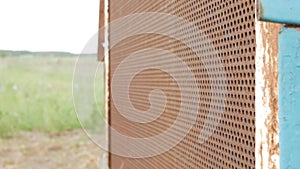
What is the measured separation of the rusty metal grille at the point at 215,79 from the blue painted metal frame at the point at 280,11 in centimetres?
6

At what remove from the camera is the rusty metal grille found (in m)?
0.65

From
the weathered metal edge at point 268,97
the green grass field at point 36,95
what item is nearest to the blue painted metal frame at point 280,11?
the weathered metal edge at point 268,97

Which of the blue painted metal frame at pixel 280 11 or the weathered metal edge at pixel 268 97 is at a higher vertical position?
the blue painted metal frame at pixel 280 11

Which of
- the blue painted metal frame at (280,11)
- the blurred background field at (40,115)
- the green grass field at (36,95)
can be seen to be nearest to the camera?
the blue painted metal frame at (280,11)

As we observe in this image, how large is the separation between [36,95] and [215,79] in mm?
6622

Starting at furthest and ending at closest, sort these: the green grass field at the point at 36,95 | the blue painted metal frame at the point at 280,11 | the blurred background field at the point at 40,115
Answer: the green grass field at the point at 36,95 → the blurred background field at the point at 40,115 → the blue painted metal frame at the point at 280,11

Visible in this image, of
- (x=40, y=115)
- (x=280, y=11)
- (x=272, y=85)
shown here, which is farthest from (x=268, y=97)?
(x=40, y=115)

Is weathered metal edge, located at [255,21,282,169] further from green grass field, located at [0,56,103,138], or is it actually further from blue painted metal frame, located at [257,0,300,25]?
green grass field, located at [0,56,103,138]

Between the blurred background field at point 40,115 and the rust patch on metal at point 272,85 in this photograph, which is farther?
the blurred background field at point 40,115

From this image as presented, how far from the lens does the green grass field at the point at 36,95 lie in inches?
256

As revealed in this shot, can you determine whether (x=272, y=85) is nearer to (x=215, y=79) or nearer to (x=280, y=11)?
(x=280, y=11)

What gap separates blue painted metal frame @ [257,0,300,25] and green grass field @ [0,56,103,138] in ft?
19.5

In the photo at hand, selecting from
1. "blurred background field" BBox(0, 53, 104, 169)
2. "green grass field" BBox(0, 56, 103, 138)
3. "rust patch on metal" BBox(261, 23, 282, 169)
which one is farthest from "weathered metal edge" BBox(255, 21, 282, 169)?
"green grass field" BBox(0, 56, 103, 138)

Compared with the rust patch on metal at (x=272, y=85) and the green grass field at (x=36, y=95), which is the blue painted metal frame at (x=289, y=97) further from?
the green grass field at (x=36, y=95)
